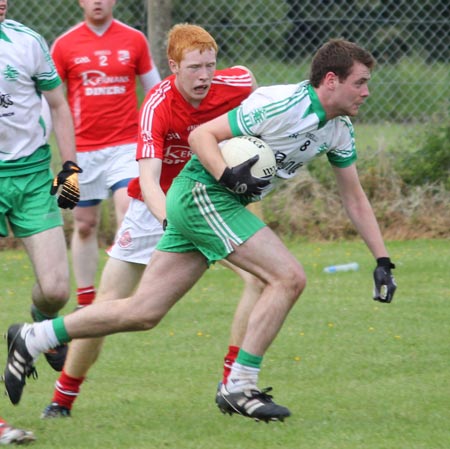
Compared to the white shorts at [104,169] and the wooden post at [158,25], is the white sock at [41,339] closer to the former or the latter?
the white shorts at [104,169]

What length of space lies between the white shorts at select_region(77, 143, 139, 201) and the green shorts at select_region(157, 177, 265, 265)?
329 cm

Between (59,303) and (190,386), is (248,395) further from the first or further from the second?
(59,303)

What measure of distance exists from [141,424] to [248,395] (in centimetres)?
55

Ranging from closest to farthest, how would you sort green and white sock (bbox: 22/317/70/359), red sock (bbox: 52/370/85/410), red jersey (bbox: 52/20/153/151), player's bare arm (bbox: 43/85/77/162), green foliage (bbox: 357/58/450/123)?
green and white sock (bbox: 22/317/70/359), red sock (bbox: 52/370/85/410), player's bare arm (bbox: 43/85/77/162), red jersey (bbox: 52/20/153/151), green foliage (bbox: 357/58/450/123)

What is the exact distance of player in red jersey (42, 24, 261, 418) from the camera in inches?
229

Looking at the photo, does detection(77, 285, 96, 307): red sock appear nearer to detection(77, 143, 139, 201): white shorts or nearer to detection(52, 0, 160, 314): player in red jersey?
detection(52, 0, 160, 314): player in red jersey

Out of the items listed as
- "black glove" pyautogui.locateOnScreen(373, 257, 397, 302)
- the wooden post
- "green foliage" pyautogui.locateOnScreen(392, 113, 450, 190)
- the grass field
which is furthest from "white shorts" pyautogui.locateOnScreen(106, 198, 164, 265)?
"green foliage" pyautogui.locateOnScreen(392, 113, 450, 190)

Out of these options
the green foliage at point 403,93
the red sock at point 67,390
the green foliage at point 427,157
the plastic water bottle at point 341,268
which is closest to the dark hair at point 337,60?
the red sock at point 67,390

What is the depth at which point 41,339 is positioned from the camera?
213 inches

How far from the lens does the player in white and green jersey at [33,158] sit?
6098mm

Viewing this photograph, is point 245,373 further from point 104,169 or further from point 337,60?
point 104,169

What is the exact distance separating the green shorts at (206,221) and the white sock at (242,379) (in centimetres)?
52

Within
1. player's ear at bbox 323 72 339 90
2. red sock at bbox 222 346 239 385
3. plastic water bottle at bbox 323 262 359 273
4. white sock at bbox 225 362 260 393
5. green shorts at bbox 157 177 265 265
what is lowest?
plastic water bottle at bbox 323 262 359 273

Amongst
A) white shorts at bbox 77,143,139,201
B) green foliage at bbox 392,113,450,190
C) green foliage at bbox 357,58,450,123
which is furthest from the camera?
green foliage at bbox 357,58,450,123
